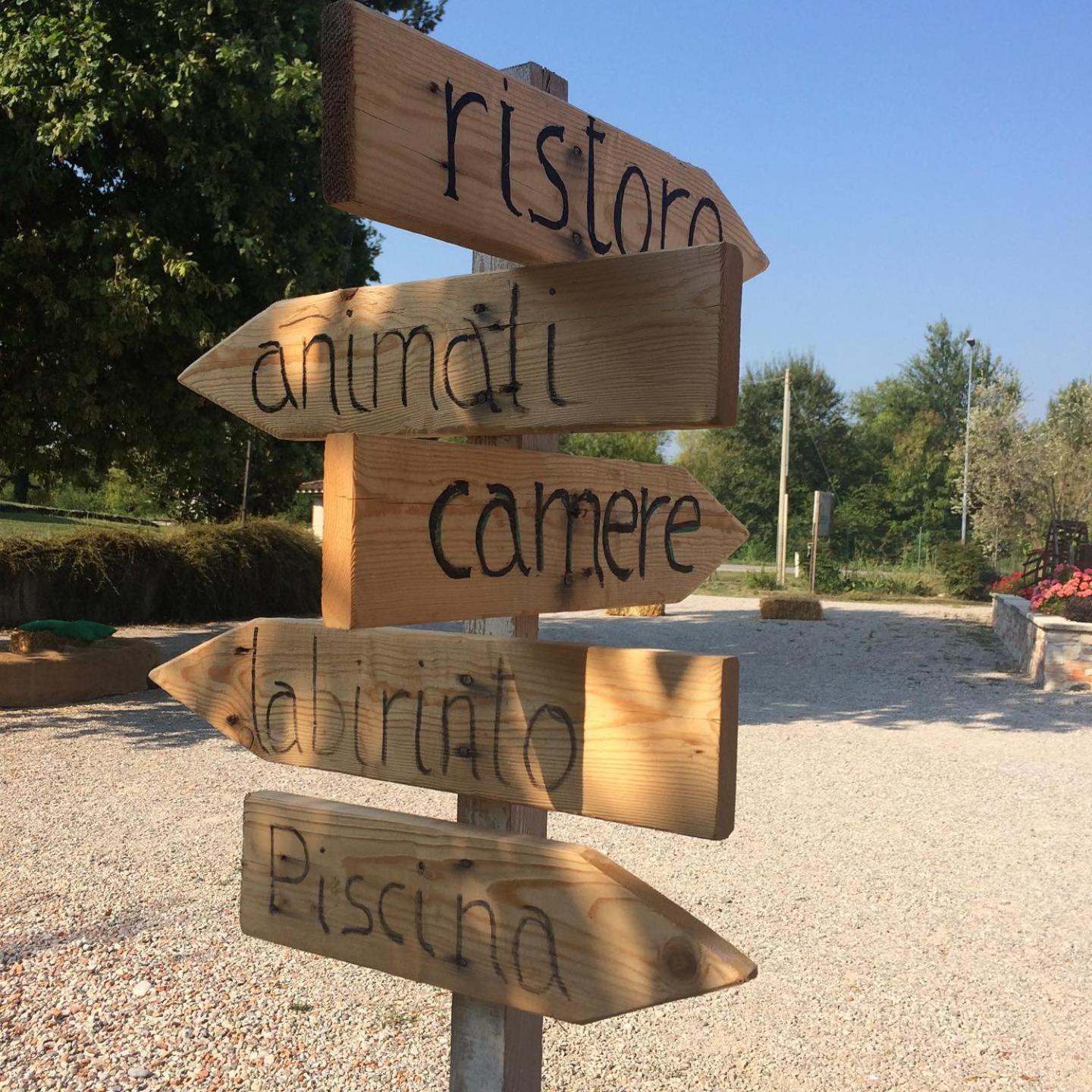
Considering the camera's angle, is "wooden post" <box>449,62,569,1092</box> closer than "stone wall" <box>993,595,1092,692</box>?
Yes

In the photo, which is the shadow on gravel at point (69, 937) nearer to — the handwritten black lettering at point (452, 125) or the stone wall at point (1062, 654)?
the handwritten black lettering at point (452, 125)

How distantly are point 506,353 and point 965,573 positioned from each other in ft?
76.9

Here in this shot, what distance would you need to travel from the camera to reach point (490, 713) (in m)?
1.58

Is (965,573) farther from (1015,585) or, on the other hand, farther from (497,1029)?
(497,1029)

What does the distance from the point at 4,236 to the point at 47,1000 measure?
6.41 meters

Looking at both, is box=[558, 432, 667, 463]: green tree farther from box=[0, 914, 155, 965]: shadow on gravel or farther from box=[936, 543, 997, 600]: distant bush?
box=[0, 914, 155, 965]: shadow on gravel

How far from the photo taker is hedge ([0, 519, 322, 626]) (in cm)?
1248

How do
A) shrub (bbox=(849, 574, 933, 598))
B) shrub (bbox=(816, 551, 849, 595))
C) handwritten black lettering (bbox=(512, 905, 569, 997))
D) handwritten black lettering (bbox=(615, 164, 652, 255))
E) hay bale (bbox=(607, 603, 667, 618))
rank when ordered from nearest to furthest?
handwritten black lettering (bbox=(512, 905, 569, 997)), handwritten black lettering (bbox=(615, 164, 652, 255)), hay bale (bbox=(607, 603, 667, 618)), shrub (bbox=(816, 551, 849, 595)), shrub (bbox=(849, 574, 933, 598))

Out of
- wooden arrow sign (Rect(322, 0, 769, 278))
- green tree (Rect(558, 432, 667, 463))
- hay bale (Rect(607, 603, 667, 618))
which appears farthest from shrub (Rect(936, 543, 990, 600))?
wooden arrow sign (Rect(322, 0, 769, 278))

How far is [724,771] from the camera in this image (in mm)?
1407

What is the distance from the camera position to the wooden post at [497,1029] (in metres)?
1.68

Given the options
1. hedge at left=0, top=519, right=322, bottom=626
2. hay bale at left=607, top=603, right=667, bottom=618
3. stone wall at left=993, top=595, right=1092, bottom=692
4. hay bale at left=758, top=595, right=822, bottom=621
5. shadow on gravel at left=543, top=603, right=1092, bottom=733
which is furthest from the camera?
hay bale at left=607, top=603, right=667, bottom=618

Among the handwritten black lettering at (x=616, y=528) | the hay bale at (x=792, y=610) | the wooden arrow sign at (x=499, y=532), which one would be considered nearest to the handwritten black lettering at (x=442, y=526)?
the wooden arrow sign at (x=499, y=532)

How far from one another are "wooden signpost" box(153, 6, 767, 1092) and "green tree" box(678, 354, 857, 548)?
37807 millimetres
